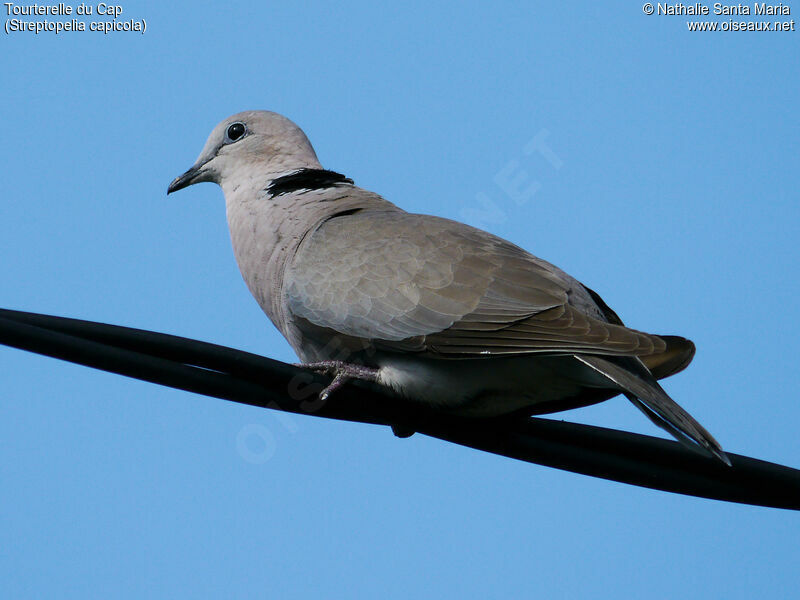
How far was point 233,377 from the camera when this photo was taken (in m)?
3.15

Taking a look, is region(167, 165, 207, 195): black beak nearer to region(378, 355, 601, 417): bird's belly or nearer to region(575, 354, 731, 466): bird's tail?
region(378, 355, 601, 417): bird's belly

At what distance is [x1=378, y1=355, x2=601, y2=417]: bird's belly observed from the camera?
3.83m

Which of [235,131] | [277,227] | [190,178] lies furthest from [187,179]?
[277,227]

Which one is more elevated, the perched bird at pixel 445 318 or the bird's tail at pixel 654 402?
the perched bird at pixel 445 318

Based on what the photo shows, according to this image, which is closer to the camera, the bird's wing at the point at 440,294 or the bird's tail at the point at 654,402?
the bird's tail at the point at 654,402

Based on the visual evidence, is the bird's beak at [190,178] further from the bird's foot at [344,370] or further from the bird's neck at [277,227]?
the bird's foot at [344,370]

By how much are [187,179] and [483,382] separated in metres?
2.64

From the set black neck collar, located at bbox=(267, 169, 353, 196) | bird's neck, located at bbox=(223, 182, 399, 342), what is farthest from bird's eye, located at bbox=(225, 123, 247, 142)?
bird's neck, located at bbox=(223, 182, 399, 342)

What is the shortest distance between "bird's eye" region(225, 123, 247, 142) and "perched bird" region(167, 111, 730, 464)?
1145 millimetres

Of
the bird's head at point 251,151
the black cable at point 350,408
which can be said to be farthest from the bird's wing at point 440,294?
the bird's head at point 251,151

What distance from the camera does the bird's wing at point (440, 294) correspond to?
368 cm

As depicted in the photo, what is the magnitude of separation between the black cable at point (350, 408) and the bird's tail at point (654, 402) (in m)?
0.08

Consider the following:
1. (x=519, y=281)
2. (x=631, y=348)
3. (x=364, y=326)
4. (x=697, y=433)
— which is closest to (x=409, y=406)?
(x=364, y=326)

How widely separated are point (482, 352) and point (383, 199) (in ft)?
4.78
